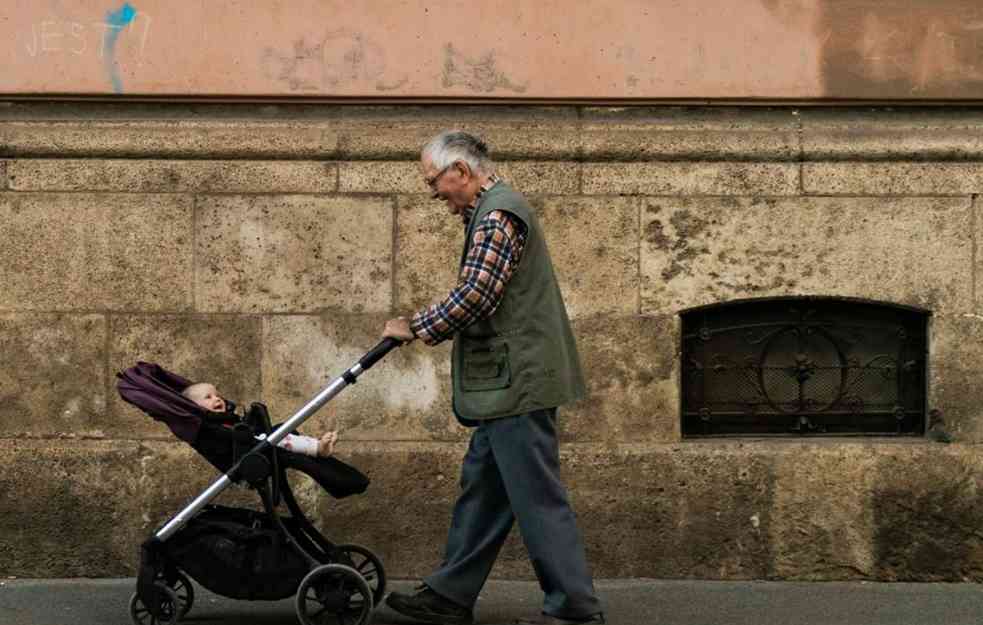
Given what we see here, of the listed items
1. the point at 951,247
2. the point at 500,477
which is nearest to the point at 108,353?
the point at 500,477

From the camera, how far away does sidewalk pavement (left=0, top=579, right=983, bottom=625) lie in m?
6.63

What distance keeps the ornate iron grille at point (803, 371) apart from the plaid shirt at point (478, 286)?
71.0 inches

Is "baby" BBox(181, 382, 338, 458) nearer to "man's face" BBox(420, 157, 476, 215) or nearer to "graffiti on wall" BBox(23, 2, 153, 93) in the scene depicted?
"man's face" BBox(420, 157, 476, 215)

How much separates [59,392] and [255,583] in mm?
1817

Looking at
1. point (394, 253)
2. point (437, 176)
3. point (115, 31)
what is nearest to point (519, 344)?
point (437, 176)

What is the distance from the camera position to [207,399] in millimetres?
6254

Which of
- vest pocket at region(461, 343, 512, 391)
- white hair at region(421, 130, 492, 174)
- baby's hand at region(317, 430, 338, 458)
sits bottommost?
baby's hand at region(317, 430, 338, 458)

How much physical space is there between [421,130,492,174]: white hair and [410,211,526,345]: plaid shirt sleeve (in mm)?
229

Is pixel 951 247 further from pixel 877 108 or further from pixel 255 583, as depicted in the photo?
pixel 255 583

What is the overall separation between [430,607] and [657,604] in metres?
1.00

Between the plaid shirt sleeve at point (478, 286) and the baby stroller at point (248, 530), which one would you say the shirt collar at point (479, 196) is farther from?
the baby stroller at point (248, 530)

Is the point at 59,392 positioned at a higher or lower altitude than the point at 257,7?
lower

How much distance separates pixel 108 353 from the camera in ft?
24.7

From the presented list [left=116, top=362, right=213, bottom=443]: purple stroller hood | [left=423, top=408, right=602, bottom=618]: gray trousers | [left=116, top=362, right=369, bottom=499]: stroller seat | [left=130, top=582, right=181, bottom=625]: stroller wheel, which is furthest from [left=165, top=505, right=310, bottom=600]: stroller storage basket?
[left=423, top=408, right=602, bottom=618]: gray trousers
